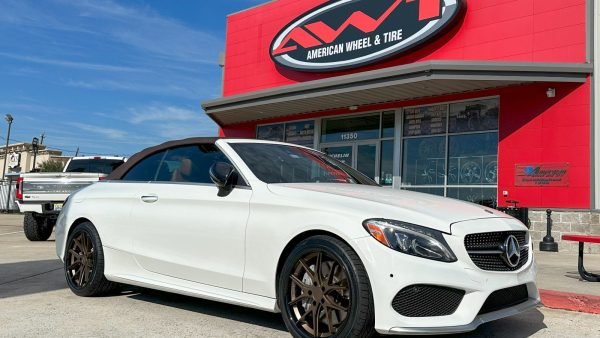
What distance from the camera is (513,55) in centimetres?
1246

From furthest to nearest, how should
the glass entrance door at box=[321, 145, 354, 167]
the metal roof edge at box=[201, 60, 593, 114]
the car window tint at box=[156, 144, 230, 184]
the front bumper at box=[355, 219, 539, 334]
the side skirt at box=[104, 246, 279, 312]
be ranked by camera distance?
the glass entrance door at box=[321, 145, 354, 167], the metal roof edge at box=[201, 60, 593, 114], the car window tint at box=[156, 144, 230, 184], the side skirt at box=[104, 246, 279, 312], the front bumper at box=[355, 219, 539, 334]

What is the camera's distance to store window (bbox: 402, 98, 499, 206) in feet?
41.9

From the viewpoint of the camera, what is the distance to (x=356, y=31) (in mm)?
15336

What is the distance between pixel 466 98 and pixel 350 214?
10643 millimetres

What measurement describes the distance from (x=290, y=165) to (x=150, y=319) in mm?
1676

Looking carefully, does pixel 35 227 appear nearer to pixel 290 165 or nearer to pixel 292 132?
pixel 292 132

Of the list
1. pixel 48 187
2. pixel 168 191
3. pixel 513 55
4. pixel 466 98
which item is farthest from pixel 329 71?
pixel 168 191

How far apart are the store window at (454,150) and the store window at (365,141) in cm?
54

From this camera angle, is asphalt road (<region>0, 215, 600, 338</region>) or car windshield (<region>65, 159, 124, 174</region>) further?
car windshield (<region>65, 159, 124, 174</region>)

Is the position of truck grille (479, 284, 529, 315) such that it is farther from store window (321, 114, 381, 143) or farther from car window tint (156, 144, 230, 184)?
store window (321, 114, 381, 143)

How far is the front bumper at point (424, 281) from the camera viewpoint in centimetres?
317

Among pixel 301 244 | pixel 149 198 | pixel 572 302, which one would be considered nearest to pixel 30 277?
pixel 149 198

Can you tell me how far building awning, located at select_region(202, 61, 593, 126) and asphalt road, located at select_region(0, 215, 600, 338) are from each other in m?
7.47

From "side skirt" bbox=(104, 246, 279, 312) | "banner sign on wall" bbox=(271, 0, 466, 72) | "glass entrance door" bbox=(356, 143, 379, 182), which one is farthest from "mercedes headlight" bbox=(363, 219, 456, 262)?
"glass entrance door" bbox=(356, 143, 379, 182)
